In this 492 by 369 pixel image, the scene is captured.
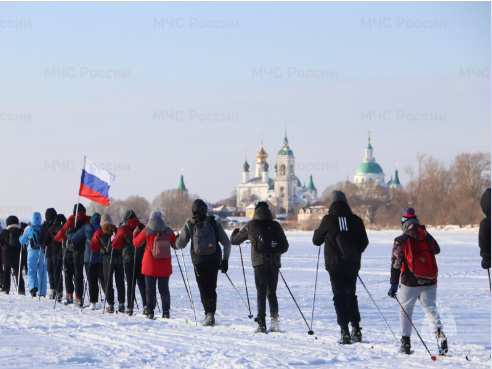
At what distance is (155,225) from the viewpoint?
33.7ft

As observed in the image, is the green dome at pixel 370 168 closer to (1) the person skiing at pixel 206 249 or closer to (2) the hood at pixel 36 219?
(2) the hood at pixel 36 219

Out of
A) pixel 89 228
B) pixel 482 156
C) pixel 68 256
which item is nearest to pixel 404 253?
pixel 89 228

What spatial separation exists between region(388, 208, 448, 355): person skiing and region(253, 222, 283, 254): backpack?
1.78m

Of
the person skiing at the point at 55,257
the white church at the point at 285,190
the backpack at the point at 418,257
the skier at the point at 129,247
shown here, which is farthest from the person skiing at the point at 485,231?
the white church at the point at 285,190

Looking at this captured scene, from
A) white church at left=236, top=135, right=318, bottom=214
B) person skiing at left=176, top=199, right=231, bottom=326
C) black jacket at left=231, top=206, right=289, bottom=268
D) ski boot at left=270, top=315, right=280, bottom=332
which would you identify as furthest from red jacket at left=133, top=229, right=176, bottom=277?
white church at left=236, top=135, right=318, bottom=214

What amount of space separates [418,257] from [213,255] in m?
2.90

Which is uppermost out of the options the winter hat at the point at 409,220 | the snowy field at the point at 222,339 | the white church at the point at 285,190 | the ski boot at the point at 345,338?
the white church at the point at 285,190

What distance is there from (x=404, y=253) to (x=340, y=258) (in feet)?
2.76

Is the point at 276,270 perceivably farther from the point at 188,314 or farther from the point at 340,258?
the point at 188,314

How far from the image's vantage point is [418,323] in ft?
32.4

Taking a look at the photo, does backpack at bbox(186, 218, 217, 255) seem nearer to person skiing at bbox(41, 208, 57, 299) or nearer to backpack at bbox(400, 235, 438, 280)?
backpack at bbox(400, 235, 438, 280)

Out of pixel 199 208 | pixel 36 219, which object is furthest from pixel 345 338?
pixel 36 219

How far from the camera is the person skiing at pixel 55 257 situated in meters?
→ 12.9

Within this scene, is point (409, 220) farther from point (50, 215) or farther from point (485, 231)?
point (50, 215)
